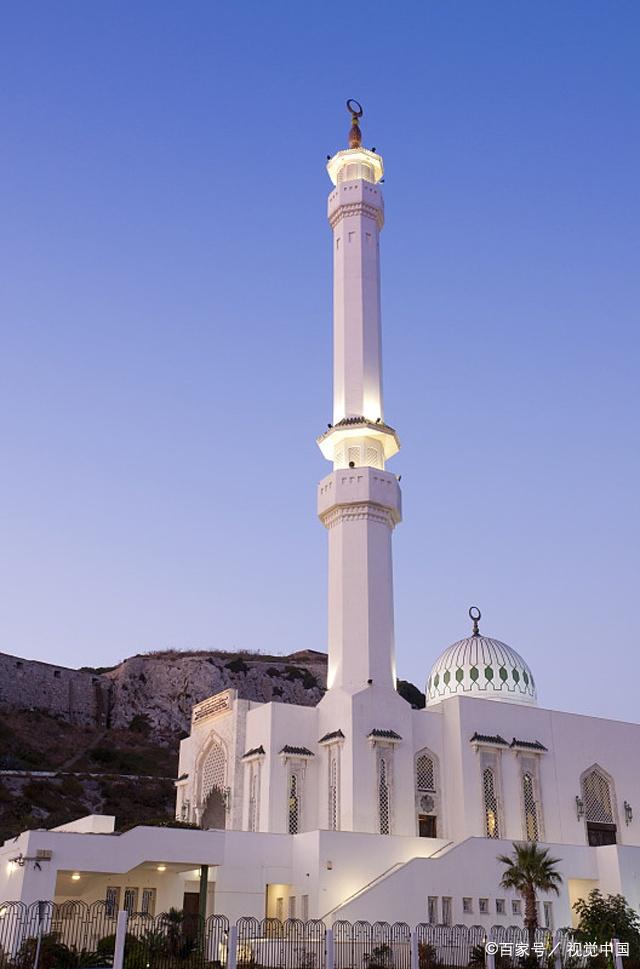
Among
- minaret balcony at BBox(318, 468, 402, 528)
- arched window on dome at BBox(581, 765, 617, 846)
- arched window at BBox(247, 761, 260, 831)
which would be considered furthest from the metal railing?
minaret balcony at BBox(318, 468, 402, 528)

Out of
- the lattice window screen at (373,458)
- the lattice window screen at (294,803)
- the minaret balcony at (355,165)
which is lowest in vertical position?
the lattice window screen at (294,803)

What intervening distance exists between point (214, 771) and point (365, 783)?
7157 mm

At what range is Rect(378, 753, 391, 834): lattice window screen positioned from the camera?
101ft

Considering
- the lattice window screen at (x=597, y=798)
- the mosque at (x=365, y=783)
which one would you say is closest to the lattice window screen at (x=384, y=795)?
the mosque at (x=365, y=783)

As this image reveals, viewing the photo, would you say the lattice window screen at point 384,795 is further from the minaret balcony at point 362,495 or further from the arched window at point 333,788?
the minaret balcony at point 362,495

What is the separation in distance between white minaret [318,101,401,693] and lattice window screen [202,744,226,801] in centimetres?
510

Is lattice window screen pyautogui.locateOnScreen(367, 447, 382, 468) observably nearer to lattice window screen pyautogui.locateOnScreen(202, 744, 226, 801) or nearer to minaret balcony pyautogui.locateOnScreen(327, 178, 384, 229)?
minaret balcony pyautogui.locateOnScreen(327, 178, 384, 229)

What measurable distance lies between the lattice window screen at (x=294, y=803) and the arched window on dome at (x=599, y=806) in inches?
417

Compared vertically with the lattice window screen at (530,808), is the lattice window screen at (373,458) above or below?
above

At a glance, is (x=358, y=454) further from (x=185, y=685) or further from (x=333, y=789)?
(x=185, y=685)

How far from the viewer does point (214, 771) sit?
116 feet

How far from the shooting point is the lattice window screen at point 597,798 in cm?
3481

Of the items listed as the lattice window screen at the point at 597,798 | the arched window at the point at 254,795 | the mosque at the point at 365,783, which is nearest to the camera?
the mosque at the point at 365,783

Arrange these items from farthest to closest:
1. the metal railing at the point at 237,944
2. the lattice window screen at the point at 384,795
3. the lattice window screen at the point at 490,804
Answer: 1. the lattice window screen at the point at 490,804
2. the lattice window screen at the point at 384,795
3. the metal railing at the point at 237,944
